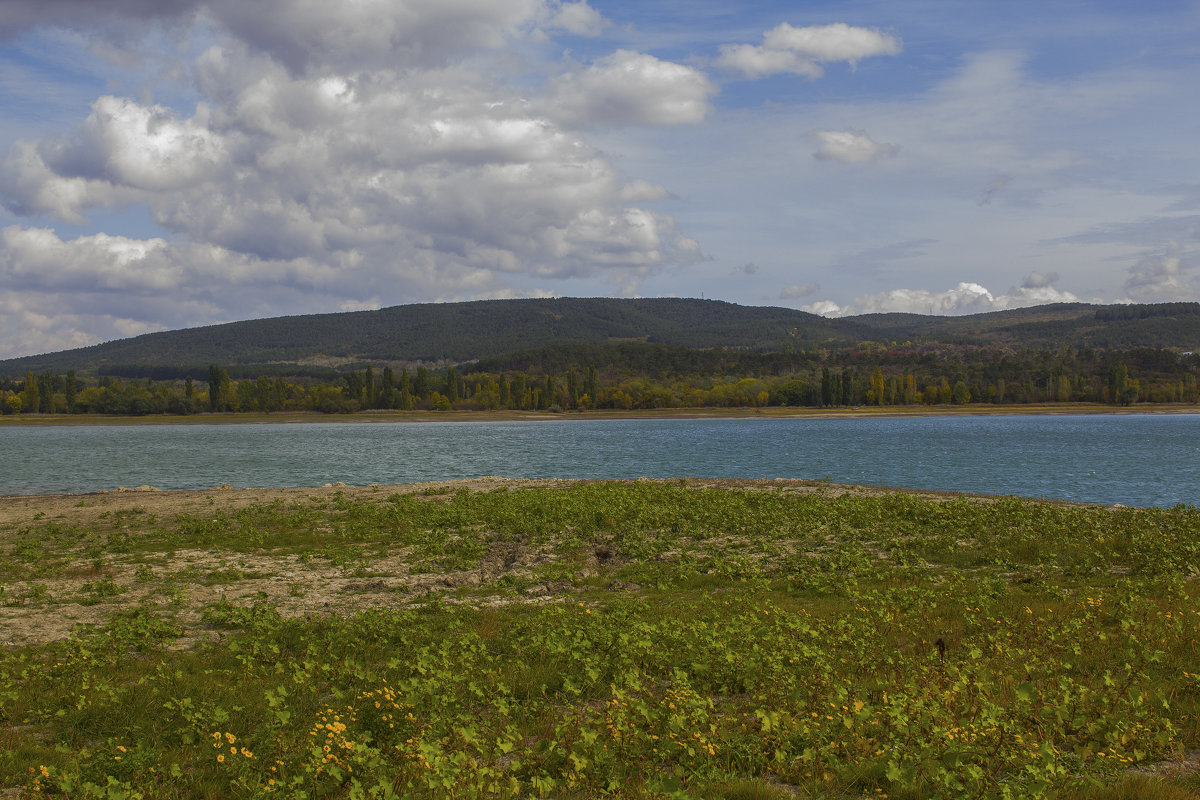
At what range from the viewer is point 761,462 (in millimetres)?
56125

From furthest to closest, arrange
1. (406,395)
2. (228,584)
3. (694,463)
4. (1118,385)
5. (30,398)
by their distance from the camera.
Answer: (406,395) < (30,398) < (1118,385) < (694,463) < (228,584)

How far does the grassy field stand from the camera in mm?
6844

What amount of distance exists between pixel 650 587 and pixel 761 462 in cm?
4175

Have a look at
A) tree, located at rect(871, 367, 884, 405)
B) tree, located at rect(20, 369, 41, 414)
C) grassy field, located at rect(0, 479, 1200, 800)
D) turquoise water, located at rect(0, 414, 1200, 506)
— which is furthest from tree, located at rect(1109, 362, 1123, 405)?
tree, located at rect(20, 369, 41, 414)

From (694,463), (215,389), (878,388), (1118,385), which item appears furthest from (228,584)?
(1118,385)

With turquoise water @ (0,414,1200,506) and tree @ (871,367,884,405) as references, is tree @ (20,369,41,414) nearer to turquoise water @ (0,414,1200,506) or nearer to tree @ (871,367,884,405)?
turquoise water @ (0,414,1200,506)

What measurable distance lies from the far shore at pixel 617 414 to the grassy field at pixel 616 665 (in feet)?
505

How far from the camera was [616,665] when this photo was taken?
9664 millimetres

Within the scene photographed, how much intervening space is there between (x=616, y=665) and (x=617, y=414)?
589ft

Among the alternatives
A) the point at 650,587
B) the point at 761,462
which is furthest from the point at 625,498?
the point at 761,462

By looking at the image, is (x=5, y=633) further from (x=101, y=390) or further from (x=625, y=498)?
(x=101, y=390)

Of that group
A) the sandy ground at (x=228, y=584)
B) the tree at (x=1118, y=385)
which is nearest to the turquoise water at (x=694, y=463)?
the sandy ground at (x=228, y=584)

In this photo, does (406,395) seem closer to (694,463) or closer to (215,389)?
(215,389)

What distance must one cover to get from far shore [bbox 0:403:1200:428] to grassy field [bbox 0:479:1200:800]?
15393cm
